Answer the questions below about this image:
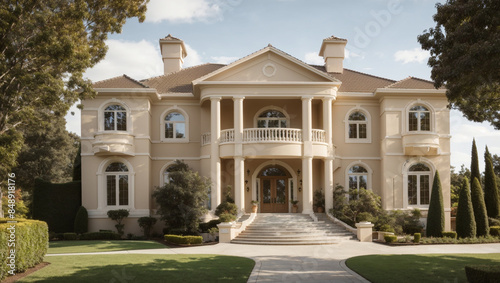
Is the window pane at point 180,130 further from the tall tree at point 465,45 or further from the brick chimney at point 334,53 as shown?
the tall tree at point 465,45

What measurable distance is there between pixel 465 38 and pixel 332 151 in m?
14.4

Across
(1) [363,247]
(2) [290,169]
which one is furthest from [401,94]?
(1) [363,247]

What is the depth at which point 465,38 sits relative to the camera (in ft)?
43.9

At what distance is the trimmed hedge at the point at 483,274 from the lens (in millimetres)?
10586

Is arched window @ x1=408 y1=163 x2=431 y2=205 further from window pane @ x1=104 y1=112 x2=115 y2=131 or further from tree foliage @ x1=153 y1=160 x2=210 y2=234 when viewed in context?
window pane @ x1=104 y1=112 x2=115 y2=131

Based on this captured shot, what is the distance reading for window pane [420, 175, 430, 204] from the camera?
91.8 ft

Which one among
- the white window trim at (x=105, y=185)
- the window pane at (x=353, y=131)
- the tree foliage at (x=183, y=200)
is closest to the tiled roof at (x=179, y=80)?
the white window trim at (x=105, y=185)

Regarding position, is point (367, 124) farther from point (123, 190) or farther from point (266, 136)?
point (123, 190)

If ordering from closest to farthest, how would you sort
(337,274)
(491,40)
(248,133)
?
(491,40) < (337,274) < (248,133)

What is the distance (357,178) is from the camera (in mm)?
28953

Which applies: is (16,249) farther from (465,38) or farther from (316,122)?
(316,122)

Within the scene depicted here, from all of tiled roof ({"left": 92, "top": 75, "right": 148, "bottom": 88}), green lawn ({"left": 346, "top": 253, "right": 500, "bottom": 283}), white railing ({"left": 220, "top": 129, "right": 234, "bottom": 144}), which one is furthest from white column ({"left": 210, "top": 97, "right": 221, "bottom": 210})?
green lawn ({"left": 346, "top": 253, "right": 500, "bottom": 283})

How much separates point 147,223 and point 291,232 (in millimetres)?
8392

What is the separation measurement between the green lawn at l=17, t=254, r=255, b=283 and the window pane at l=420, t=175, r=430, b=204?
1565cm
